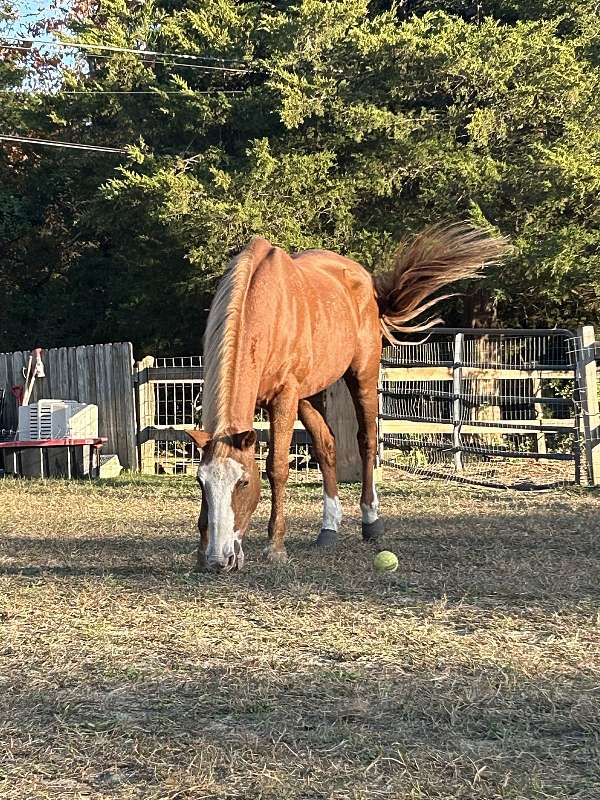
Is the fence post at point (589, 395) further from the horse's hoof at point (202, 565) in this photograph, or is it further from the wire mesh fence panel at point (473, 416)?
the horse's hoof at point (202, 565)

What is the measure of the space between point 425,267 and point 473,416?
7.03 m

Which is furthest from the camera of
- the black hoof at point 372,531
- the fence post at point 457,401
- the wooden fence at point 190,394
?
the fence post at point 457,401

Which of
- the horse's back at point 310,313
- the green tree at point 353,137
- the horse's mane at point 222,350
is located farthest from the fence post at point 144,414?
the horse's mane at point 222,350

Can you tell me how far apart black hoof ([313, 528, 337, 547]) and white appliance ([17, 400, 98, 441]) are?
22.4ft

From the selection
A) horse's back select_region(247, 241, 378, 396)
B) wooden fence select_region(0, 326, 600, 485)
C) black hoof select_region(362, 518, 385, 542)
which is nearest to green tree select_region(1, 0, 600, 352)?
wooden fence select_region(0, 326, 600, 485)

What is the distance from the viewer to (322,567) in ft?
18.1

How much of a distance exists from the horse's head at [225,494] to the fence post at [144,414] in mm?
8148

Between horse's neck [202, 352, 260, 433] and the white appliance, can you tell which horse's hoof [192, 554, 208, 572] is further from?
the white appliance

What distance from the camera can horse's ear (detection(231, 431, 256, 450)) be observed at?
194 inches

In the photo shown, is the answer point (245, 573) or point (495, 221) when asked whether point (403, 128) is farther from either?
point (245, 573)

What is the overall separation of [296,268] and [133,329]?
12.7 metres

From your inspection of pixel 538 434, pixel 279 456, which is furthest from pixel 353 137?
pixel 279 456

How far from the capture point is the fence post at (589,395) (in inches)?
374

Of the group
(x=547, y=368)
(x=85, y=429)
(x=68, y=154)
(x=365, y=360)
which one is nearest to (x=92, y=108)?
(x=68, y=154)
